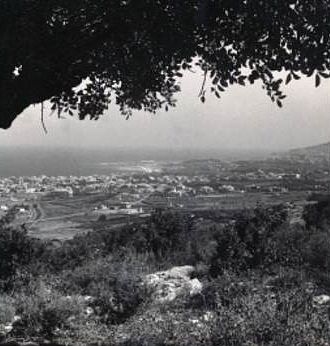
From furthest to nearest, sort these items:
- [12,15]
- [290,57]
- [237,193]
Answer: [237,193], [290,57], [12,15]

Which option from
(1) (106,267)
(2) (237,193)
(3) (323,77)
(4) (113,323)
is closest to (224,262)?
(1) (106,267)

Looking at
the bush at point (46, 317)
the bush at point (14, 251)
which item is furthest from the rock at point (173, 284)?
the bush at point (14, 251)

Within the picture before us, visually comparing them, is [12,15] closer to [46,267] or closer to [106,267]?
[106,267]

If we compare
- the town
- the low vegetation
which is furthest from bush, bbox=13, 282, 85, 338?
the town

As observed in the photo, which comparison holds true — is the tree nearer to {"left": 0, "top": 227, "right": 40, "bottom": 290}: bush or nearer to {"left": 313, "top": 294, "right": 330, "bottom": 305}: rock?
{"left": 313, "top": 294, "right": 330, "bottom": 305}: rock

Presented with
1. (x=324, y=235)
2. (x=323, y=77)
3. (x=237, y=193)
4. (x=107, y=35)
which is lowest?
(x=237, y=193)

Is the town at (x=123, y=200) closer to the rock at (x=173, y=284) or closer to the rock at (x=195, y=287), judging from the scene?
the rock at (x=173, y=284)
